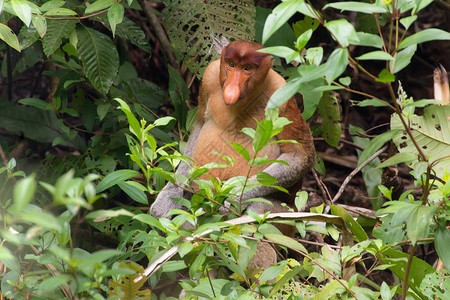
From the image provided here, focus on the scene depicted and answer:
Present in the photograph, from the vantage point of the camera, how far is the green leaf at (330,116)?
3438mm

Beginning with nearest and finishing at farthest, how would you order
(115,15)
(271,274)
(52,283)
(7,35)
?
(52,283) < (271,274) < (7,35) < (115,15)

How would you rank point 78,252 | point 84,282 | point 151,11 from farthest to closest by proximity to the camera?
point 151,11 < point 78,252 < point 84,282

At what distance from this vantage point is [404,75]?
4434mm

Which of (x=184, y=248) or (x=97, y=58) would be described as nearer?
(x=184, y=248)

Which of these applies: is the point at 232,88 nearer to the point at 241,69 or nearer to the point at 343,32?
the point at 241,69

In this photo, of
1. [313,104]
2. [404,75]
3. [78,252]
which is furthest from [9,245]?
[404,75]

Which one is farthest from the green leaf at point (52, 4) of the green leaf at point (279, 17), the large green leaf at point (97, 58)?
the green leaf at point (279, 17)

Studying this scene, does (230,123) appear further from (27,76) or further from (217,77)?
(27,76)

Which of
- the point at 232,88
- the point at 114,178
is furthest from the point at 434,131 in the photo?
the point at 114,178

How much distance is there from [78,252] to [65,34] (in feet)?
5.50

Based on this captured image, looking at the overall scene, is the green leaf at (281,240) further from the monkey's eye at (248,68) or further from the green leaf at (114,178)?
the monkey's eye at (248,68)

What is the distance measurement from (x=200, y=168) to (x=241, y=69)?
83 centimetres

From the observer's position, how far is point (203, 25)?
128 inches

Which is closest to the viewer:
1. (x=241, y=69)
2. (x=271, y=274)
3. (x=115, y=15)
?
(x=271, y=274)
